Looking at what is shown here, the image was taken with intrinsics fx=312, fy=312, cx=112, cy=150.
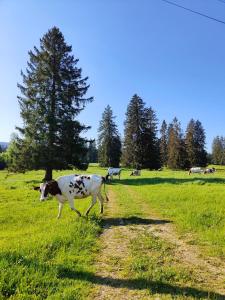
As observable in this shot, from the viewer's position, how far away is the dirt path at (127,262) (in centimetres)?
596

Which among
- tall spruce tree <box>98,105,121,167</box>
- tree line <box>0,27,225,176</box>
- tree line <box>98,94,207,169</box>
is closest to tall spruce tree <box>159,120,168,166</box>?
tree line <box>98,94,207,169</box>

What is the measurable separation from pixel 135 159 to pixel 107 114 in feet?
71.8

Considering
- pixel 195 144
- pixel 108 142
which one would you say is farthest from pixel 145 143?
pixel 195 144

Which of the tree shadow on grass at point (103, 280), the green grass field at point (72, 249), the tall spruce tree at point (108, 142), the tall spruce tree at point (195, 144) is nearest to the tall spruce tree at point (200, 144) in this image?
the tall spruce tree at point (195, 144)

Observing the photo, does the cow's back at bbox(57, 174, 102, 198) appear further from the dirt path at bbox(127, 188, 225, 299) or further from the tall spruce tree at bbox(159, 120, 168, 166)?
the tall spruce tree at bbox(159, 120, 168, 166)

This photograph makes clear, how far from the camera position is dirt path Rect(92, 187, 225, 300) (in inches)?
235

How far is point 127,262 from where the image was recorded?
7.61 m

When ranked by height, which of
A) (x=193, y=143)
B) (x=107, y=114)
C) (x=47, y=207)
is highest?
(x=107, y=114)

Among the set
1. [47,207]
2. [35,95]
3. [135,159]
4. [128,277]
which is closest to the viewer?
[128,277]

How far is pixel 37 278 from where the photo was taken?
20.4 ft

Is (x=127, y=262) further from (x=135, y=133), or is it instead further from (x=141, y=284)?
(x=135, y=133)

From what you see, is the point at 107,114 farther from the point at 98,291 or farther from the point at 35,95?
the point at 98,291

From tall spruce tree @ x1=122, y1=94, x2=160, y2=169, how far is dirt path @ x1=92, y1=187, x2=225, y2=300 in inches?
2046

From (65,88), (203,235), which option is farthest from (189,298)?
(65,88)
